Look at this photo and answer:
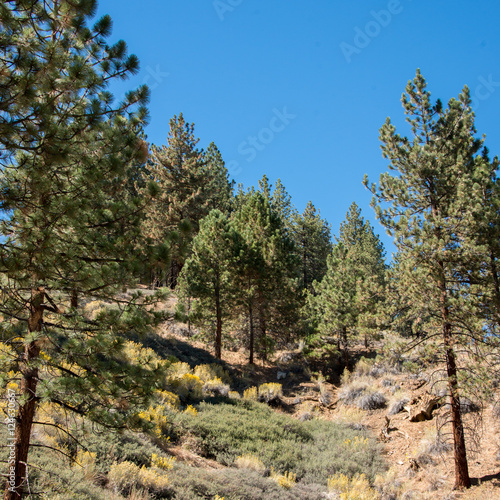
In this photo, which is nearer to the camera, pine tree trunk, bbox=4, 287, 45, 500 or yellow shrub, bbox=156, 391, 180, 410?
pine tree trunk, bbox=4, 287, 45, 500

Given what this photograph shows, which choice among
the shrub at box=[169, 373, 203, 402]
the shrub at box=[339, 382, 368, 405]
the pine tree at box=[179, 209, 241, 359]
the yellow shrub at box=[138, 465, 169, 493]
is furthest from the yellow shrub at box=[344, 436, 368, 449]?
the pine tree at box=[179, 209, 241, 359]

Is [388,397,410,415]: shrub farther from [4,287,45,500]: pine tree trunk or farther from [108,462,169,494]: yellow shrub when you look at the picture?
[4,287,45,500]: pine tree trunk

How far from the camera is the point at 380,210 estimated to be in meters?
11.4

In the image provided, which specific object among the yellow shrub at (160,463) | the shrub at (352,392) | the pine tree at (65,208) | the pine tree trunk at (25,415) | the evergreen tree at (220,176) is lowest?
the shrub at (352,392)

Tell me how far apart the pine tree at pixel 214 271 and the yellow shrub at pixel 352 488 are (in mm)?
11797

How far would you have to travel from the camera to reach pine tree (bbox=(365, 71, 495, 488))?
9.55 m

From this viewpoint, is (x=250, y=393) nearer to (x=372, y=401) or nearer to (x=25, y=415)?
(x=372, y=401)

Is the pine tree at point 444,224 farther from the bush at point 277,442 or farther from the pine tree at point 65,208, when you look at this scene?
the pine tree at point 65,208

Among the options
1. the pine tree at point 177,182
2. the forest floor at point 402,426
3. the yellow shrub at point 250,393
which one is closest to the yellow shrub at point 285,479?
the forest floor at point 402,426

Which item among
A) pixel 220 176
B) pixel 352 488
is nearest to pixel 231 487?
pixel 352 488

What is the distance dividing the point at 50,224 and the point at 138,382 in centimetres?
217

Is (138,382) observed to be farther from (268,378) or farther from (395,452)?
(268,378)

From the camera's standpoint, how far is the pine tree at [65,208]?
12.9 ft

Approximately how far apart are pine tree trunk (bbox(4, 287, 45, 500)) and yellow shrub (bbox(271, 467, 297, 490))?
225 inches
